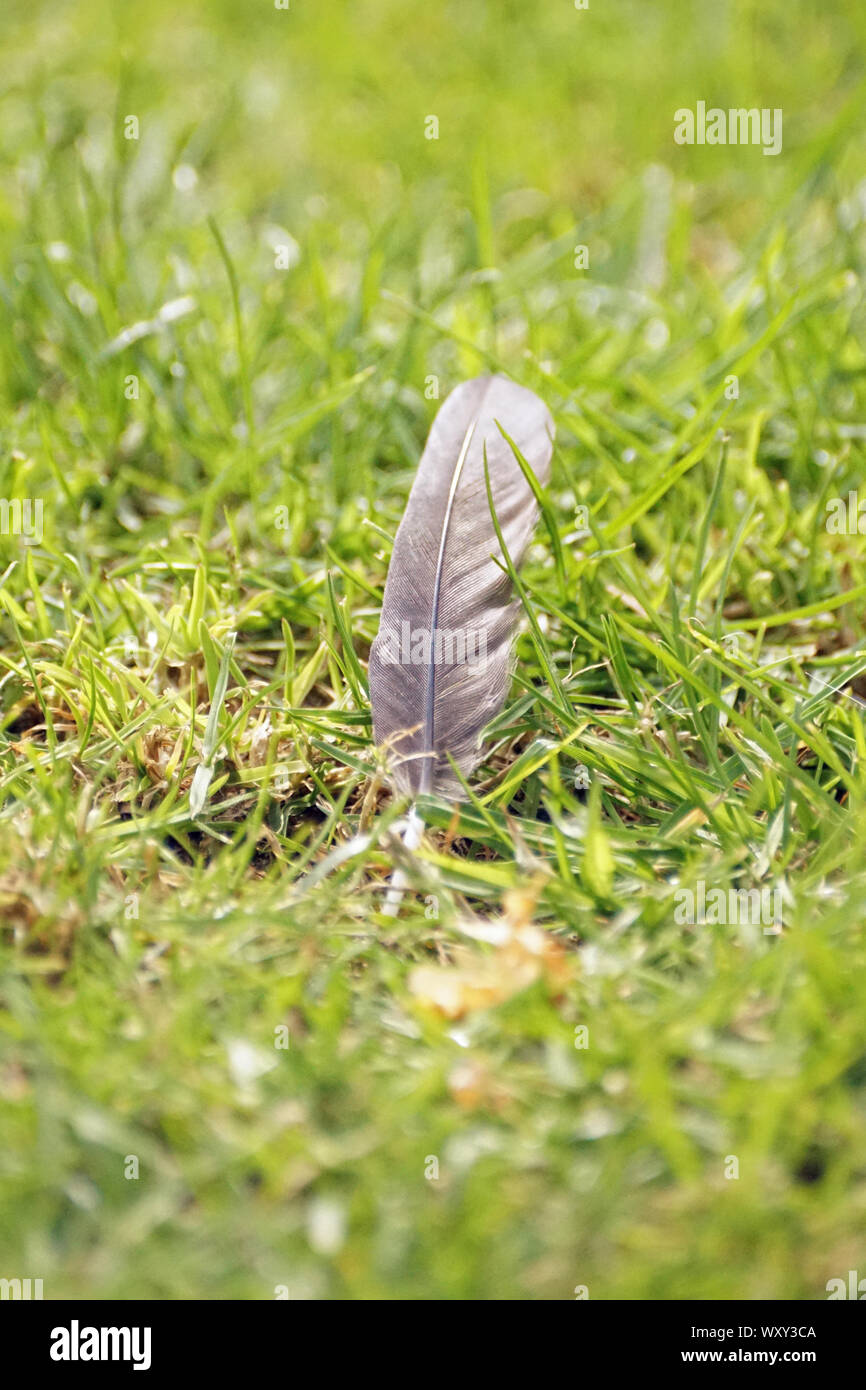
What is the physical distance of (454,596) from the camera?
190cm

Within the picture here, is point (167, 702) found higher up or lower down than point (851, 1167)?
higher up

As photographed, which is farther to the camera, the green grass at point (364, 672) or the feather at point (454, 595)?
the feather at point (454, 595)

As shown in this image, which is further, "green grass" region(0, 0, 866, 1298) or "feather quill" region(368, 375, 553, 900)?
"feather quill" region(368, 375, 553, 900)

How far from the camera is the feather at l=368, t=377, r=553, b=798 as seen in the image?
1820mm

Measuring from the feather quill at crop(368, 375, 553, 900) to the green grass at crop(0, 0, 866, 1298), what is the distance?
89 millimetres

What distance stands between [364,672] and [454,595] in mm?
256

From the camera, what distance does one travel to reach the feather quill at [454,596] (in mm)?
1820

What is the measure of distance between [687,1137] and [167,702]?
3.39ft

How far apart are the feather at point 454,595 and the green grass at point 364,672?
88 mm

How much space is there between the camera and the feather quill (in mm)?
1820

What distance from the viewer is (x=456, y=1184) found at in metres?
Result: 1.37

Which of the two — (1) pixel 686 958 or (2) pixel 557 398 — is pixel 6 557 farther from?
(1) pixel 686 958

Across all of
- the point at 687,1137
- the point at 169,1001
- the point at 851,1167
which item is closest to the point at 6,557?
the point at 169,1001

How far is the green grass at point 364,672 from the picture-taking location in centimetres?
138
